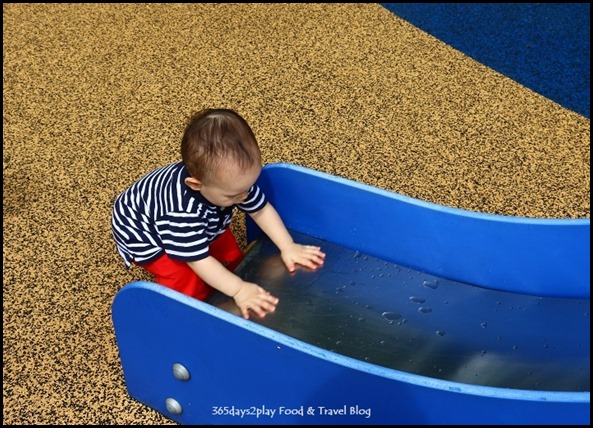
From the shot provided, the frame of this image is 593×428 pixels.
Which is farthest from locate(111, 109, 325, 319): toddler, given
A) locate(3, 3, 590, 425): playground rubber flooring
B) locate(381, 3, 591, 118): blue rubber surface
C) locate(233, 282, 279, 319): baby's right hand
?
locate(381, 3, 591, 118): blue rubber surface

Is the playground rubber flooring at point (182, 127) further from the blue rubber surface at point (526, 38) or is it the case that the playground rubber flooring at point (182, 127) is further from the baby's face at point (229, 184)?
the baby's face at point (229, 184)

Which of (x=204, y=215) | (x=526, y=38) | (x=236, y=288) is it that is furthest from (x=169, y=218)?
(x=526, y=38)

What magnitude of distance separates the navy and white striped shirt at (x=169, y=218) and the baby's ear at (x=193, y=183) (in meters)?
0.02

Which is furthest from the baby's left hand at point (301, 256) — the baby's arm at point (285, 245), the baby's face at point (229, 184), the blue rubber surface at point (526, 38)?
the blue rubber surface at point (526, 38)

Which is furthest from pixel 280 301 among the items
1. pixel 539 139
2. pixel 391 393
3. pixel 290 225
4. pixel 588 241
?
pixel 539 139

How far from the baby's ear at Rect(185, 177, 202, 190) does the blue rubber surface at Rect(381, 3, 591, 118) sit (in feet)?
4.03

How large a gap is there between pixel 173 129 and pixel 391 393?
3.56ft

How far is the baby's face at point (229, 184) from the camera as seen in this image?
100 centimetres

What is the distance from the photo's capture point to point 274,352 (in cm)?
92

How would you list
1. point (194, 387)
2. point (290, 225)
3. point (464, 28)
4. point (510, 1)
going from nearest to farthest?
1. point (194, 387)
2. point (290, 225)
3. point (464, 28)
4. point (510, 1)

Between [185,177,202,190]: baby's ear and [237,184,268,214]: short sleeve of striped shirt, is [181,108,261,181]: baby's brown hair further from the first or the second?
[237,184,268,214]: short sleeve of striped shirt

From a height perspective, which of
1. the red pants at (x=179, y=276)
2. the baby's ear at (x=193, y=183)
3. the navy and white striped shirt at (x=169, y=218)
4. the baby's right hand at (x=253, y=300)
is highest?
the baby's ear at (x=193, y=183)

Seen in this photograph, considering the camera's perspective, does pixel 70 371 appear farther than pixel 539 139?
No

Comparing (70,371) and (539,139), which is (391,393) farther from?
(539,139)
